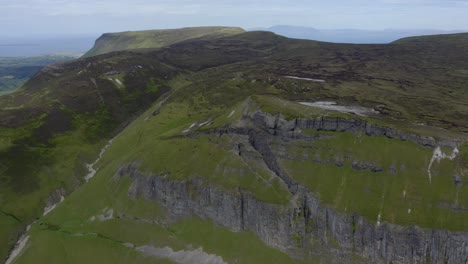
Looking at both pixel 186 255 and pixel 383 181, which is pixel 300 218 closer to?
pixel 383 181

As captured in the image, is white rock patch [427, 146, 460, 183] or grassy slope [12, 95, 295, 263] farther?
grassy slope [12, 95, 295, 263]

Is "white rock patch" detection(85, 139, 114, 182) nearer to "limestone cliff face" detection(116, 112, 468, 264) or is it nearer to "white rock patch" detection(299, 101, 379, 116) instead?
"limestone cliff face" detection(116, 112, 468, 264)

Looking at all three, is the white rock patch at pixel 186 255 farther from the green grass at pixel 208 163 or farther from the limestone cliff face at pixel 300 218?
the green grass at pixel 208 163

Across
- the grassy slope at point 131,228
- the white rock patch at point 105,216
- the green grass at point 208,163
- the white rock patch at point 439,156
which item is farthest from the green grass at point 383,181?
the white rock patch at point 105,216

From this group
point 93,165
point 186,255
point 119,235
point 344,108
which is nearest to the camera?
point 186,255

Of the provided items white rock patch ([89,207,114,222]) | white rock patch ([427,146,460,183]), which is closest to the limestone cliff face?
white rock patch ([427,146,460,183])

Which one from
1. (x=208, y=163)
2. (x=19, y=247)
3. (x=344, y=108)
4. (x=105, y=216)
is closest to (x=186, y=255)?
(x=208, y=163)

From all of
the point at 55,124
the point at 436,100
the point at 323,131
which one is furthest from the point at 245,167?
the point at 55,124
